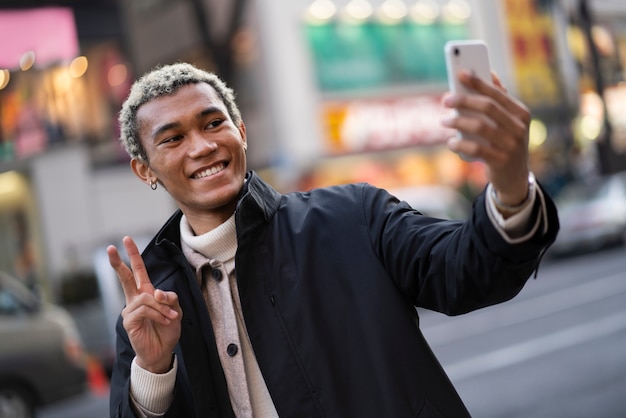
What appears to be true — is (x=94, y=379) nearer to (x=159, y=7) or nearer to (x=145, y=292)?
(x=145, y=292)

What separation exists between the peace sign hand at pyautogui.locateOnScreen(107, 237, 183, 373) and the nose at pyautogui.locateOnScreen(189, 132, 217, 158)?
31 cm

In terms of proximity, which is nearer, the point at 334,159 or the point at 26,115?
the point at 26,115

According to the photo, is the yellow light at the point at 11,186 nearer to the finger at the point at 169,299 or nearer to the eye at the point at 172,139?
the eye at the point at 172,139

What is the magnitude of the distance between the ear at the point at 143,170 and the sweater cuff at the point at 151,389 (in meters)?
0.53

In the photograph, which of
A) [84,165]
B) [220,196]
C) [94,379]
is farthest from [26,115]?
[220,196]

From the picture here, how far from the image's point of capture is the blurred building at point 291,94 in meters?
17.9

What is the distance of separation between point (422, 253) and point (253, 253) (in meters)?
0.44

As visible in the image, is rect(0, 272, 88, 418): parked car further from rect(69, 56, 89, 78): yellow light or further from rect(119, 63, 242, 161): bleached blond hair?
rect(69, 56, 89, 78): yellow light

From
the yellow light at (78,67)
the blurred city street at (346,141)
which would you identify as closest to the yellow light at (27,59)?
the blurred city street at (346,141)

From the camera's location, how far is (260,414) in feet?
7.23

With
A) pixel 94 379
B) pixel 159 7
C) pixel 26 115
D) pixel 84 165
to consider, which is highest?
pixel 159 7

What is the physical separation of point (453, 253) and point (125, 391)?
880mm

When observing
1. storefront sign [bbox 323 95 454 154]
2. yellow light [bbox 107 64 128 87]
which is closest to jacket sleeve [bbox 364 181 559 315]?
yellow light [bbox 107 64 128 87]

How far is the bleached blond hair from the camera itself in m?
2.35
